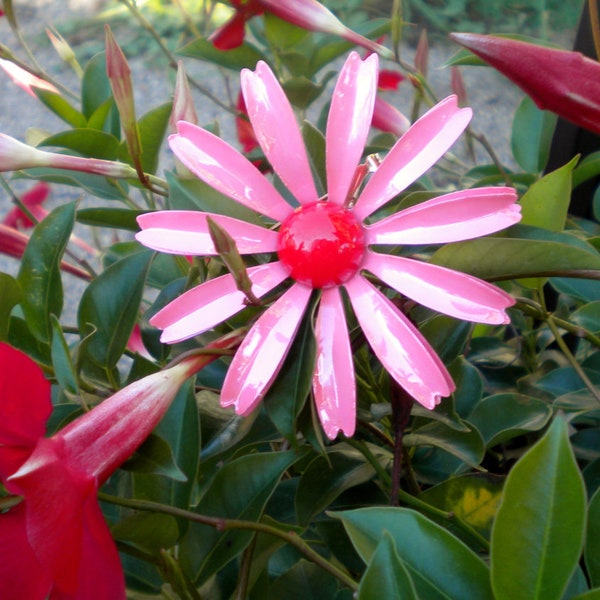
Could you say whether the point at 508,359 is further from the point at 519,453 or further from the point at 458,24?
the point at 458,24

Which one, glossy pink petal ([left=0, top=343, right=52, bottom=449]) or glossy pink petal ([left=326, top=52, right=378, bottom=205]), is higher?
glossy pink petal ([left=326, top=52, right=378, bottom=205])

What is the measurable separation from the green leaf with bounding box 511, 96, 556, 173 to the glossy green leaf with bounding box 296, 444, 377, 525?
306 millimetres

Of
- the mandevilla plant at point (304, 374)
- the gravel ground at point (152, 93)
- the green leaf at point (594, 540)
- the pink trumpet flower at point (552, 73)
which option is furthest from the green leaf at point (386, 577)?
the gravel ground at point (152, 93)

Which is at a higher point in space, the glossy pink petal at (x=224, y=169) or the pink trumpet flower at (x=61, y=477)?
the glossy pink petal at (x=224, y=169)

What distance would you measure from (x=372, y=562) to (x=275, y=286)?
0.14 m

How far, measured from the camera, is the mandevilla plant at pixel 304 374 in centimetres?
27

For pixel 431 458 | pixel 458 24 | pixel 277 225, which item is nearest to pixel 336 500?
pixel 431 458

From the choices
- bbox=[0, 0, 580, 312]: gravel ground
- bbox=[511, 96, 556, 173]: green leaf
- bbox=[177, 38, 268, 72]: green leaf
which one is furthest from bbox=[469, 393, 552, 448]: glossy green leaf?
bbox=[0, 0, 580, 312]: gravel ground

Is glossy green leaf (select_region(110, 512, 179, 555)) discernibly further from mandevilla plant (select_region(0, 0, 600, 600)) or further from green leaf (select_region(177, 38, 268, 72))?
green leaf (select_region(177, 38, 268, 72))

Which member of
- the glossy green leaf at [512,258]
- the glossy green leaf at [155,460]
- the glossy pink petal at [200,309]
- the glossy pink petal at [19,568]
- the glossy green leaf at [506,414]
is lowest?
the glossy green leaf at [506,414]

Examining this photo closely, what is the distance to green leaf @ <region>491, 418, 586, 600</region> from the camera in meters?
0.25

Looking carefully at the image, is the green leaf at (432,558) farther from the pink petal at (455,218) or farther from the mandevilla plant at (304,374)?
the pink petal at (455,218)

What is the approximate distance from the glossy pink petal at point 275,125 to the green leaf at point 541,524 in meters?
0.17

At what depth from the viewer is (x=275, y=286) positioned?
352 millimetres
